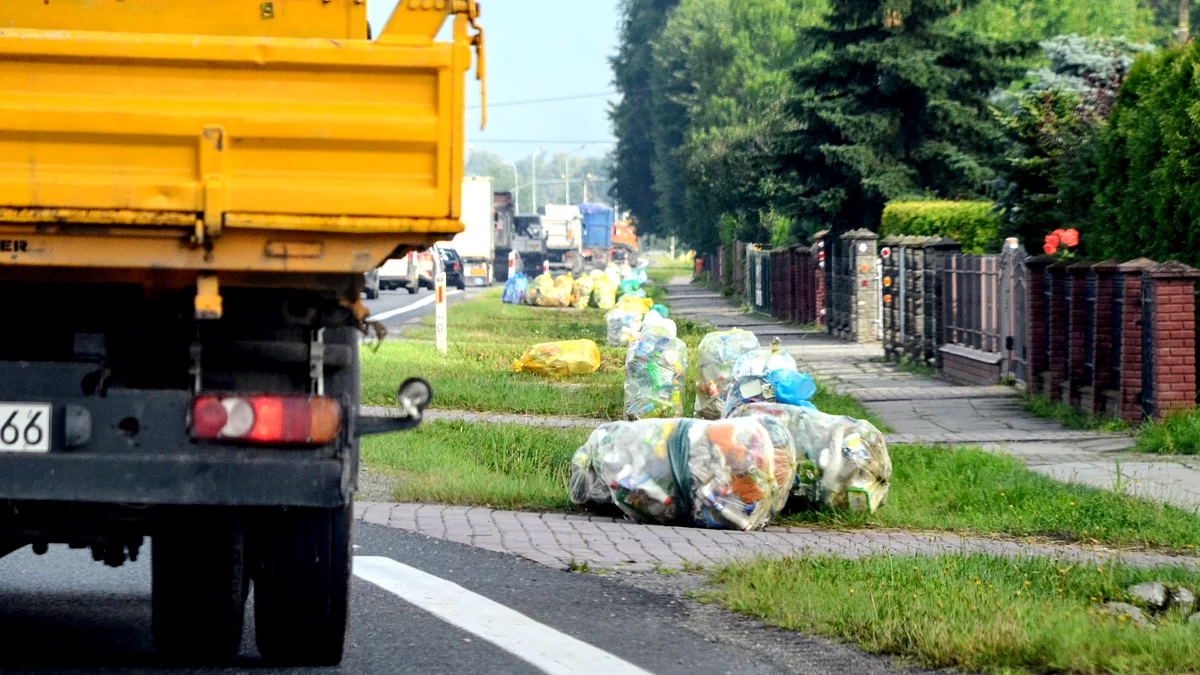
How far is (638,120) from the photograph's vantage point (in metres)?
96.8

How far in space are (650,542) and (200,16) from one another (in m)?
4.36

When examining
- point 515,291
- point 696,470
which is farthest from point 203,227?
point 515,291

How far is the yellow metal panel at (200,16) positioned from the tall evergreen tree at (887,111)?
30302 mm

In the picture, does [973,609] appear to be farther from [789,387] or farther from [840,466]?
[789,387]

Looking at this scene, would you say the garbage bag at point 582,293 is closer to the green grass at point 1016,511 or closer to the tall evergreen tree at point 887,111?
the tall evergreen tree at point 887,111

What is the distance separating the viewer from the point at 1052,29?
70.9m

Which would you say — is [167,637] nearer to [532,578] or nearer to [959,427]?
[532,578]

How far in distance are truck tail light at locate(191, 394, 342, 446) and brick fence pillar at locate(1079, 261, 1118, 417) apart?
11149 mm

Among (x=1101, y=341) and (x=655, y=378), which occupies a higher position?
(x=1101, y=341)

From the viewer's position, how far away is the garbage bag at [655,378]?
1484cm

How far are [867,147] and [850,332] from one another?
626 centimetres

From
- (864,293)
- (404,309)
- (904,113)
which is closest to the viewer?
(864,293)

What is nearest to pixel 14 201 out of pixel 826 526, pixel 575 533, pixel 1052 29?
pixel 575 533

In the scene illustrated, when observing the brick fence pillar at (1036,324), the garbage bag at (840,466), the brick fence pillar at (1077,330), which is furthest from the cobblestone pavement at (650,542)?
the brick fence pillar at (1036,324)
